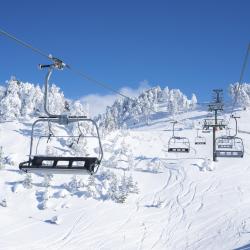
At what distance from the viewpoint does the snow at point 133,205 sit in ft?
120

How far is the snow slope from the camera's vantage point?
36250 mm

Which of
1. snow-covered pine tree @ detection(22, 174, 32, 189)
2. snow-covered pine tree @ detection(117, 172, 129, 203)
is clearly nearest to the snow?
snow-covered pine tree @ detection(117, 172, 129, 203)

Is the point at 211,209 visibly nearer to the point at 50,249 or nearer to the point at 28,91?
the point at 50,249

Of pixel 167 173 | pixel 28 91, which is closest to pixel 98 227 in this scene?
pixel 167 173

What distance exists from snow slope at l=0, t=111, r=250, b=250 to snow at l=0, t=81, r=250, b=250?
73 millimetres

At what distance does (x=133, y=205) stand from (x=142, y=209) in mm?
1375

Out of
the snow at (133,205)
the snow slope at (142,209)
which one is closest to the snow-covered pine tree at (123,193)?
the snow at (133,205)

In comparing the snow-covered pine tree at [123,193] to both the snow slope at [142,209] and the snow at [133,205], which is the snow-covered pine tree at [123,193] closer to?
the snow at [133,205]

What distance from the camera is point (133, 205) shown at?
4481cm

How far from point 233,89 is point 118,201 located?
432 ft

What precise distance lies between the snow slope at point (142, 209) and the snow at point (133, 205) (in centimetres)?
7

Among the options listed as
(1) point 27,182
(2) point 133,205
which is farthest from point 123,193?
(1) point 27,182

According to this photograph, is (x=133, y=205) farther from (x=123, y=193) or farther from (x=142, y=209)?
(x=123, y=193)

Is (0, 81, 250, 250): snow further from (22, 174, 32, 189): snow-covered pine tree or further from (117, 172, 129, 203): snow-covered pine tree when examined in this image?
(22, 174, 32, 189): snow-covered pine tree
